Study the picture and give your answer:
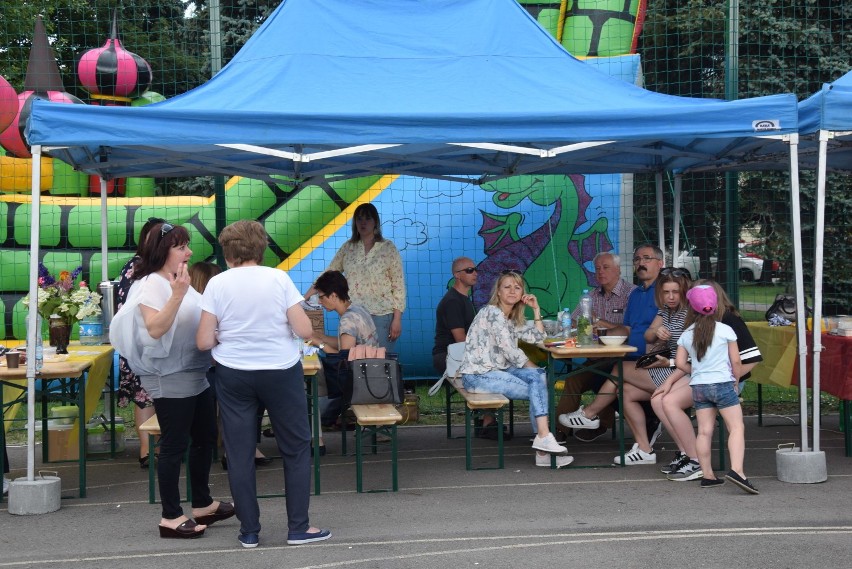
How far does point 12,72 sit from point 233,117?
12.7 meters

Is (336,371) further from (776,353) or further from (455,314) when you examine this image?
(776,353)

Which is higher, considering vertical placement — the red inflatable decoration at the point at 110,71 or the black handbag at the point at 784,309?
the red inflatable decoration at the point at 110,71

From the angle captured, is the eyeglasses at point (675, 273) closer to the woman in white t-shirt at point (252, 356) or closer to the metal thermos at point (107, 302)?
the woman in white t-shirt at point (252, 356)

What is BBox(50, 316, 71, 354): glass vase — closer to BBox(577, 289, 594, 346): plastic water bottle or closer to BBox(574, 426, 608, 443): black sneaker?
BBox(577, 289, 594, 346): plastic water bottle

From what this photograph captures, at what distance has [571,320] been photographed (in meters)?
8.24

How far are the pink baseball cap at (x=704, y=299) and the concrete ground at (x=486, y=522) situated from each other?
104 centimetres

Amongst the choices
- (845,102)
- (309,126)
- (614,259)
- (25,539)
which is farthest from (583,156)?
(25,539)

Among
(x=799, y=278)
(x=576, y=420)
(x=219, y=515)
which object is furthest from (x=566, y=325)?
(x=219, y=515)

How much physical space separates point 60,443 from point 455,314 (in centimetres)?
290

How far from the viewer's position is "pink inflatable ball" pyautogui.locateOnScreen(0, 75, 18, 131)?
12.1 metres

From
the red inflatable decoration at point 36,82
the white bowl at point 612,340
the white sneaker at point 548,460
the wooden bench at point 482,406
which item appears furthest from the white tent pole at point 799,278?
the red inflatable decoration at point 36,82

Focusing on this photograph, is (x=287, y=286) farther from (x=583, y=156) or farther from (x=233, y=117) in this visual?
(x=583, y=156)

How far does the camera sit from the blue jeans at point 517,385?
7.05m

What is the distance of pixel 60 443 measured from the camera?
25.2 feet
